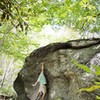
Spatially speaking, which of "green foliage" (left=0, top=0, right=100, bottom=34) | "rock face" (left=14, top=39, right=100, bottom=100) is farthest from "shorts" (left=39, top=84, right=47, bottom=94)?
"green foliage" (left=0, top=0, right=100, bottom=34)

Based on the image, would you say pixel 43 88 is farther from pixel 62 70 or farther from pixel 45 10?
pixel 45 10

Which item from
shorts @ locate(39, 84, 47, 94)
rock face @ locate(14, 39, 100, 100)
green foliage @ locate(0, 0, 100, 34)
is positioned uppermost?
green foliage @ locate(0, 0, 100, 34)

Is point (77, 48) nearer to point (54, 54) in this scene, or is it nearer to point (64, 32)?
point (54, 54)

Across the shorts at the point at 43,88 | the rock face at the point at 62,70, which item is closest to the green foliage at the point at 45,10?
the rock face at the point at 62,70

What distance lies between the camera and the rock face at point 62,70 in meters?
8.18

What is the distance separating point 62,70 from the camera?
9.25 meters

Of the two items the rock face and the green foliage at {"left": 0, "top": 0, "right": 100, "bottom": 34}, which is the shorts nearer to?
the rock face

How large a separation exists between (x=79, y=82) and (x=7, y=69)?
96.7 ft

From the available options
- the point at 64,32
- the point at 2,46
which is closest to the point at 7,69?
the point at 64,32

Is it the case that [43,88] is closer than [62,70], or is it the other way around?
[62,70]

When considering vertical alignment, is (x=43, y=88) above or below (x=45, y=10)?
below

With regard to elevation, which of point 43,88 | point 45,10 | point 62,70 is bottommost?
point 43,88

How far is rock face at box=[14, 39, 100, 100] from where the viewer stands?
8180mm

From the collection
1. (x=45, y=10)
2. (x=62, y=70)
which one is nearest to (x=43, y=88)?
(x=62, y=70)
